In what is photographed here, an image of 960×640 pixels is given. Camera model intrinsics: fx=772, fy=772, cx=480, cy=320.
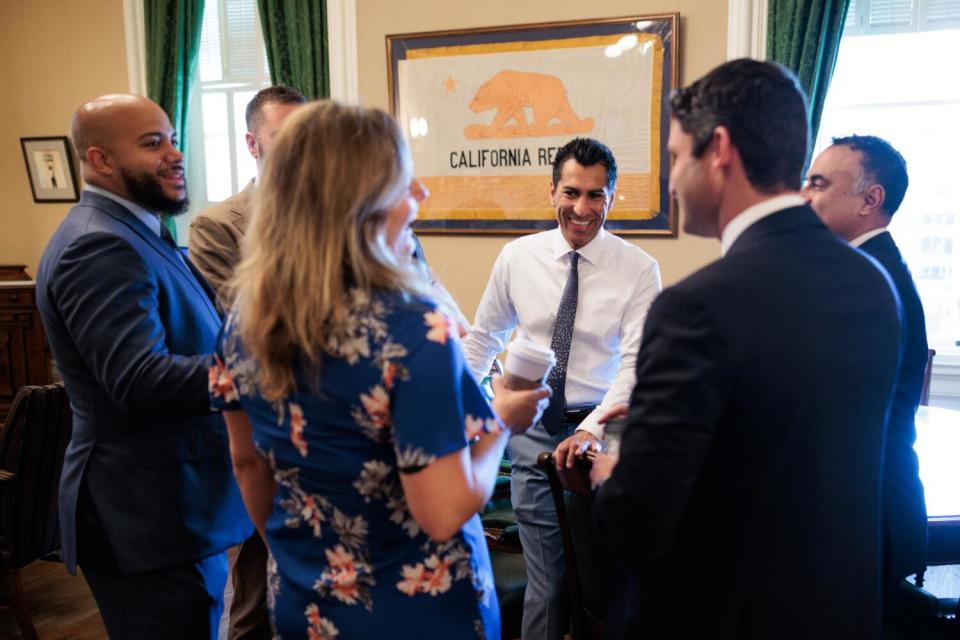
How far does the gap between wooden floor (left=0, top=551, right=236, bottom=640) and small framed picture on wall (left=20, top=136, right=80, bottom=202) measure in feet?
9.29

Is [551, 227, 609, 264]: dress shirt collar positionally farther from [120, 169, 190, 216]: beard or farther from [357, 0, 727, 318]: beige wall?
[357, 0, 727, 318]: beige wall

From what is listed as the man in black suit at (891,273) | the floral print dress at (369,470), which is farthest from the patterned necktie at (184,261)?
the man in black suit at (891,273)

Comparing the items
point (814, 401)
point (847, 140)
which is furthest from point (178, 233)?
point (814, 401)

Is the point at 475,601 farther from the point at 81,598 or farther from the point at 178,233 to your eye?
the point at 178,233

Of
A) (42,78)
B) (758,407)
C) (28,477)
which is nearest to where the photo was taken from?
(758,407)

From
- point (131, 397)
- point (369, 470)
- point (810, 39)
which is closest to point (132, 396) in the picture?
point (131, 397)

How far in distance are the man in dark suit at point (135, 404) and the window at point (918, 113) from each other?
10.6 ft

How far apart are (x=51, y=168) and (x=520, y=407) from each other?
5.13 meters

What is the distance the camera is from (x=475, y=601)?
113 centimetres

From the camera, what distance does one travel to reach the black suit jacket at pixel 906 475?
1414 mm

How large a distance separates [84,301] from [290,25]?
3378 mm

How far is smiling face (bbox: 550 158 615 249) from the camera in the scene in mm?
2227

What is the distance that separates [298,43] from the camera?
4379 mm

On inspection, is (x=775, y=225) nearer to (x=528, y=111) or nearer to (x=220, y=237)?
(x=220, y=237)
